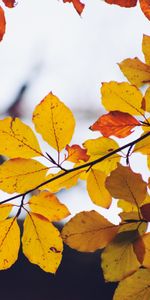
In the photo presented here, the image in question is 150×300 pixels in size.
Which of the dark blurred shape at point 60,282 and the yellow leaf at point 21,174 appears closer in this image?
the yellow leaf at point 21,174

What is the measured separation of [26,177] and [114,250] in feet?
0.51

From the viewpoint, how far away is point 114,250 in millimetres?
455

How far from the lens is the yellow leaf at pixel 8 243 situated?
1.70 feet

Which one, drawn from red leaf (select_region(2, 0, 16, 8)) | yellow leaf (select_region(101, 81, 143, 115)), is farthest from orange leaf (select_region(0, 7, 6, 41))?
yellow leaf (select_region(101, 81, 143, 115))

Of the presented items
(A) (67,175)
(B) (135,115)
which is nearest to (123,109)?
(B) (135,115)

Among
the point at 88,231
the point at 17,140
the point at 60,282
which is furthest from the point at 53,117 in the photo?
the point at 60,282

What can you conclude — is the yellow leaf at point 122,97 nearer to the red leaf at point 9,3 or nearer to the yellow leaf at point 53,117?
the yellow leaf at point 53,117

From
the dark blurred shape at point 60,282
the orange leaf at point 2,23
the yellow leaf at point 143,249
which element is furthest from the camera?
the dark blurred shape at point 60,282

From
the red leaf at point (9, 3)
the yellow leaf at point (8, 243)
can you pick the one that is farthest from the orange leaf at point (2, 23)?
the yellow leaf at point (8, 243)

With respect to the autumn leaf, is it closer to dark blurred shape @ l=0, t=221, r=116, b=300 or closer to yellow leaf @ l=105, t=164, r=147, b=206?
yellow leaf @ l=105, t=164, r=147, b=206

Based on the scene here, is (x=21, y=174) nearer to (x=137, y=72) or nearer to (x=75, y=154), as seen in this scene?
(x=75, y=154)

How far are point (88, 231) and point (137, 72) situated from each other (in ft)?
0.73

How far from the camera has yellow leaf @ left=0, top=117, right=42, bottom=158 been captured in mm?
511

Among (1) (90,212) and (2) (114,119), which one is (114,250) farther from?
(2) (114,119)
